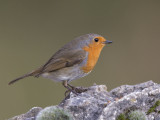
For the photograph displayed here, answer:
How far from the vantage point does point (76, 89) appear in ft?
18.1

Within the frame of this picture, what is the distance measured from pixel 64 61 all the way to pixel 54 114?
1567 mm

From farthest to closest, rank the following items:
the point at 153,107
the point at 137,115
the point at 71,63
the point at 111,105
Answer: the point at 71,63 < the point at 153,107 < the point at 111,105 < the point at 137,115

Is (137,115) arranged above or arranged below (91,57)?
below

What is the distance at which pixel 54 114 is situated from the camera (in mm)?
4355

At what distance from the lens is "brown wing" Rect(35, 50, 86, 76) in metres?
5.73

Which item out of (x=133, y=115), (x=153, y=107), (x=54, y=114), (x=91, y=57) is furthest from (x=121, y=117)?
(x=91, y=57)

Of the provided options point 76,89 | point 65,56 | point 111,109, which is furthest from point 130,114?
point 65,56

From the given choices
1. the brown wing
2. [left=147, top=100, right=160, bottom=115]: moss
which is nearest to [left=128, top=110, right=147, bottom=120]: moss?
[left=147, top=100, right=160, bottom=115]: moss

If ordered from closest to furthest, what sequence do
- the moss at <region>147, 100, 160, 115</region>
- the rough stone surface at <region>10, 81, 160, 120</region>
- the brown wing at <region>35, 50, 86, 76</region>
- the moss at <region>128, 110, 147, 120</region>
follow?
the moss at <region>128, 110, 147, 120</region>, the rough stone surface at <region>10, 81, 160, 120</region>, the moss at <region>147, 100, 160, 115</region>, the brown wing at <region>35, 50, 86, 76</region>

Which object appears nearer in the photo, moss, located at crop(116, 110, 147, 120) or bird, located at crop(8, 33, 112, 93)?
moss, located at crop(116, 110, 147, 120)

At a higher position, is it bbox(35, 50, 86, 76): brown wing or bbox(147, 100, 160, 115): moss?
bbox(35, 50, 86, 76): brown wing

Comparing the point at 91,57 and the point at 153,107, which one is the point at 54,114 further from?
the point at 91,57

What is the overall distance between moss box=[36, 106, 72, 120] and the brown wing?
1.39 metres

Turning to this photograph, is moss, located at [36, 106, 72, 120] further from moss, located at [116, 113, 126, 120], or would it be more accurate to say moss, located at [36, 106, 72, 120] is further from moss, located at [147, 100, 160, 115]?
moss, located at [147, 100, 160, 115]
